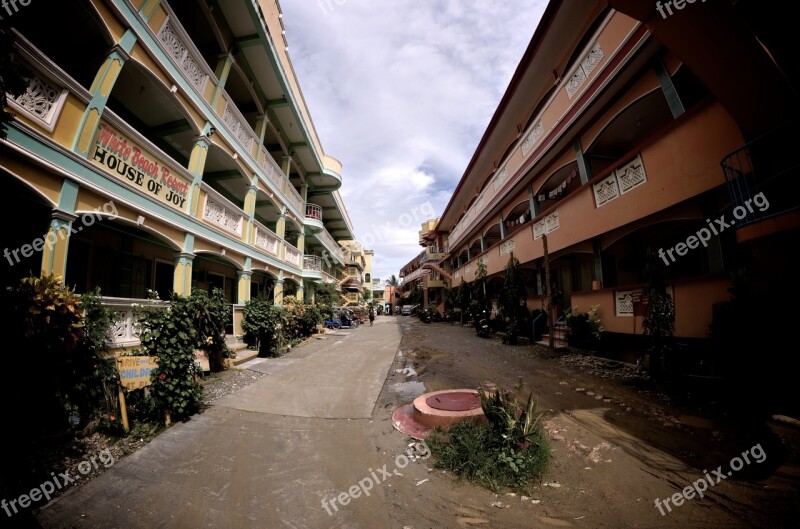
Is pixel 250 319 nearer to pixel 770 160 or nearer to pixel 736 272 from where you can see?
pixel 736 272

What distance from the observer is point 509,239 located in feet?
45.6

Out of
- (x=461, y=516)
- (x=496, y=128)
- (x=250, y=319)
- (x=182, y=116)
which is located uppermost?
(x=496, y=128)

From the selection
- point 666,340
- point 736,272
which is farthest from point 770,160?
point 666,340

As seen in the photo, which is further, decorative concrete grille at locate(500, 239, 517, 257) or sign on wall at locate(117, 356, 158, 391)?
decorative concrete grille at locate(500, 239, 517, 257)

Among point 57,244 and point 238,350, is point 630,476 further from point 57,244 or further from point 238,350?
point 238,350

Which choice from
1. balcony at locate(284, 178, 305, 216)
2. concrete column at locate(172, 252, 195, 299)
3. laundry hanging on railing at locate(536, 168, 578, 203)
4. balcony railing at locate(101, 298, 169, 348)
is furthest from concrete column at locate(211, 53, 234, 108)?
laundry hanging on railing at locate(536, 168, 578, 203)

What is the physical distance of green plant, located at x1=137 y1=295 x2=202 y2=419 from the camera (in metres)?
4.74

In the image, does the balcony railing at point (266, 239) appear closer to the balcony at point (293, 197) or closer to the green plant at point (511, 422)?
the balcony at point (293, 197)

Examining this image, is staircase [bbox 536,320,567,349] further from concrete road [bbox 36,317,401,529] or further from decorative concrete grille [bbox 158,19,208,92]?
decorative concrete grille [bbox 158,19,208,92]

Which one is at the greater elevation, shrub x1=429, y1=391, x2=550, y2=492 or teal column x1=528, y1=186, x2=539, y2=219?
teal column x1=528, y1=186, x2=539, y2=219

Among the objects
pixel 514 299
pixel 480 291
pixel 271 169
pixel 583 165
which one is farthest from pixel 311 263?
pixel 583 165

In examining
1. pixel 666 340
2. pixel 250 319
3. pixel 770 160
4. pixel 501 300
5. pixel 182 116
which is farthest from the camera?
pixel 501 300

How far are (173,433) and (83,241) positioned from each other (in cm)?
598

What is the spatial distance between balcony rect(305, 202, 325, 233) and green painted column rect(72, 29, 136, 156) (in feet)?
41.5
